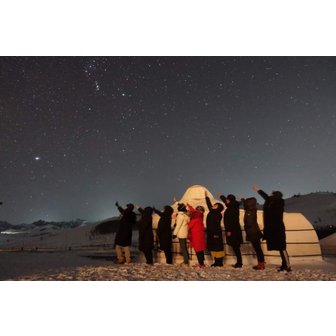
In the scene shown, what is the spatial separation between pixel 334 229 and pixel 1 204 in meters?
19.6

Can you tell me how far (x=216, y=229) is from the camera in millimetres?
7805

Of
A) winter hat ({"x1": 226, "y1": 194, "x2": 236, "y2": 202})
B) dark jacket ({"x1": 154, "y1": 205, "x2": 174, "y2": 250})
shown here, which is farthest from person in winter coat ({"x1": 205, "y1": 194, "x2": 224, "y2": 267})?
dark jacket ({"x1": 154, "y1": 205, "x2": 174, "y2": 250})

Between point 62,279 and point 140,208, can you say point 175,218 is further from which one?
point 62,279

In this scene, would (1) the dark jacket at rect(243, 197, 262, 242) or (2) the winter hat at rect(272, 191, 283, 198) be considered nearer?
(2) the winter hat at rect(272, 191, 283, 198)

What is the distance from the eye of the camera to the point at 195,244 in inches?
312

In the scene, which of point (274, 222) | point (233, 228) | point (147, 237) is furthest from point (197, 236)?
point (274, 222)

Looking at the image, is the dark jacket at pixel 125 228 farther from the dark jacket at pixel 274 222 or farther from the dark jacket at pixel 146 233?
the dark jacket at pixel 274 222

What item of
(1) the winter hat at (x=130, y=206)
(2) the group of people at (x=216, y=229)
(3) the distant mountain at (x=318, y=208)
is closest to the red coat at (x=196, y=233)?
(2) the group of people at (x=216, y=229)

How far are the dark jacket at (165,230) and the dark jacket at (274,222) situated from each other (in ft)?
8.16

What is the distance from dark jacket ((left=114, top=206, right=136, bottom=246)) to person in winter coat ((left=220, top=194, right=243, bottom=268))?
8.49ft

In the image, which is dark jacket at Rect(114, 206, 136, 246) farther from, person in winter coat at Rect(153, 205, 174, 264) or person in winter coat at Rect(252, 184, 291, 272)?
person in winter coat at Rect(252, 184, 291, 272)

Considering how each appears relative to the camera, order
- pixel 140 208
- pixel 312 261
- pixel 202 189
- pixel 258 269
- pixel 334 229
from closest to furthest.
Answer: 1. pixel 258 269
2. pixel 312 261
3. pixel 140 208
4. pixel 202 189
5. pixel 334 229

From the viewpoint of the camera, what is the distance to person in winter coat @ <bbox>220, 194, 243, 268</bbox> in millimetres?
7711
